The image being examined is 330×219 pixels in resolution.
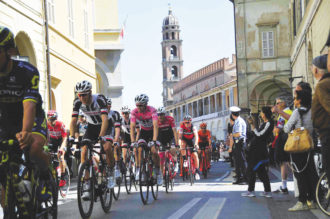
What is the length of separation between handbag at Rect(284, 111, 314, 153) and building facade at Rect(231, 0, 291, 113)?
3107 centimetres

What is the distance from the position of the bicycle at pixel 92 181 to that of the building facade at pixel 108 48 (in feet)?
85.0

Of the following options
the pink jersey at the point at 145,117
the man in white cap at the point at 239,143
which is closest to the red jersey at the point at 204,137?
the man in white cap at the point at 239,143

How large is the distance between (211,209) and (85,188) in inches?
81.4

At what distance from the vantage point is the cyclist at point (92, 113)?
8.24m

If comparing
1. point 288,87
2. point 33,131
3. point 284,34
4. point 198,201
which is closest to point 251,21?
point 284,34

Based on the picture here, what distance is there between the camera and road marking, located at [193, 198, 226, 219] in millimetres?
7965

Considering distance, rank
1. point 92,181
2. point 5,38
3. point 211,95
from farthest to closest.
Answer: point 211,95, point 92,181, point 5,38

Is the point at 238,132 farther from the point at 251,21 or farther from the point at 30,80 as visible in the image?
the point at 251,21

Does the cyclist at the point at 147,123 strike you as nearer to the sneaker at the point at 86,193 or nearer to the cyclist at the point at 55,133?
the cyclist at the point at 55,133

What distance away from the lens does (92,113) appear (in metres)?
8.83

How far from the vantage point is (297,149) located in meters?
8.20

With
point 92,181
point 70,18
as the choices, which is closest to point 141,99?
point 92,181

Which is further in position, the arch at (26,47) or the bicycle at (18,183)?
the arch at (26,47)

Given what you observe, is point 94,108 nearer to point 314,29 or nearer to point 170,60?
point 314,29
